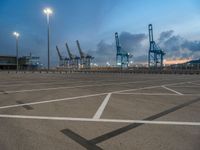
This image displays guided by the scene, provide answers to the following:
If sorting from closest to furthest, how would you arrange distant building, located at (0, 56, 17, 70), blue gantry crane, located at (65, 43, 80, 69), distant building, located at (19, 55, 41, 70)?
distant building, located at (0, 56, 17, 70)
distant building, located at (19, 55, 41, 70)
blue gantry crane, located at (65, 43, 80, 69)

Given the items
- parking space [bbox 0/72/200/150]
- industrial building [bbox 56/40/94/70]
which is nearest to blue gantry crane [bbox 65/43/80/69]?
industrial building [bbox 56/40/94/70]

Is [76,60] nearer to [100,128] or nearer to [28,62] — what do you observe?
[28,62]

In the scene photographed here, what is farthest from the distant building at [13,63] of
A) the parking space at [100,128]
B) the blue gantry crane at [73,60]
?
the parking space at [100,128]

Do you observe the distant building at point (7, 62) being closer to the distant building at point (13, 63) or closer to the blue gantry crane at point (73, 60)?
the distant building at point (13, 63)

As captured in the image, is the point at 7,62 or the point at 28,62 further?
the point at 28,62

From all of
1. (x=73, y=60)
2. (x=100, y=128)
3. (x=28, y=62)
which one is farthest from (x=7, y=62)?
(x=100, y=128)

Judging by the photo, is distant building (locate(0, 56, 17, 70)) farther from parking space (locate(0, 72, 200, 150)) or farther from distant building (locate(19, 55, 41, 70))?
parking space (locate(0, 72, 200, 150))

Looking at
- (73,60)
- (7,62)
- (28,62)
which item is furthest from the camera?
(73,60)

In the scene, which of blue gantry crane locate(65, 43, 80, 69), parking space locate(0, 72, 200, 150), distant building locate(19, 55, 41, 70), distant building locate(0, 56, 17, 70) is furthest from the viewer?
blue gantry crane locate(65, 43, 80, 69)

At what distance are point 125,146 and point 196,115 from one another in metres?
2.99

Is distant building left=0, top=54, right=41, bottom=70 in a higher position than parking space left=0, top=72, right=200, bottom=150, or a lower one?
higher

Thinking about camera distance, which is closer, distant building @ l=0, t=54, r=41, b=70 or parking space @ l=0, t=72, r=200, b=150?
parking space @ l=0, t=72, r=200, b=150

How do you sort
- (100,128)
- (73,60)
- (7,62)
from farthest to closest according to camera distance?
(73,60) → (7,62) → (100,128)

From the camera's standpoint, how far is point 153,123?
16.0 feet
